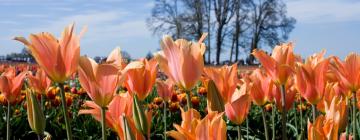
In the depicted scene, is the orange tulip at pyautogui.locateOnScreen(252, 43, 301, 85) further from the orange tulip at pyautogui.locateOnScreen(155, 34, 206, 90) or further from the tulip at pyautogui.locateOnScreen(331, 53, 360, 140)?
the orange tulip at pyautogui.locateOnScreen(155, 34, 206, 90)

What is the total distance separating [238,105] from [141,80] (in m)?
0.28

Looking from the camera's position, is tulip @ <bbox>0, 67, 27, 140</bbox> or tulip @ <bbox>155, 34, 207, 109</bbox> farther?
tulip @ <bbox>0, 67, 27, 140</bbox>

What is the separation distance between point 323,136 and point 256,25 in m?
46.1

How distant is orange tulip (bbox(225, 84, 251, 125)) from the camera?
1560 millimetres

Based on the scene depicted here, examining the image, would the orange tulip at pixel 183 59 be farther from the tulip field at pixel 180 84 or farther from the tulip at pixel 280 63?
the tulip at pixel 280 63

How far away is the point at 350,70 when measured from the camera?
1909 mm

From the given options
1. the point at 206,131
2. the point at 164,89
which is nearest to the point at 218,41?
the point at 164,89

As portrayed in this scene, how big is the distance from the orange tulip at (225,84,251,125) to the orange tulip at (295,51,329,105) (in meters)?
0.21

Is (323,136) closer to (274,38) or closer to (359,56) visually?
(359,56)

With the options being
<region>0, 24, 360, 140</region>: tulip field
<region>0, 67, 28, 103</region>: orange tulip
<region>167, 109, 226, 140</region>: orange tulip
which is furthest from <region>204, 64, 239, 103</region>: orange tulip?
<region>0, 67, 28, 103</region>: orange tulip

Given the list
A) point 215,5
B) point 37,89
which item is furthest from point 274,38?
point 37,89

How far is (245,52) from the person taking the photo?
46.0 m

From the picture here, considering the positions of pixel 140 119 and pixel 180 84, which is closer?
pixel 140 119

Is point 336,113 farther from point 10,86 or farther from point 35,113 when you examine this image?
point 10,86
